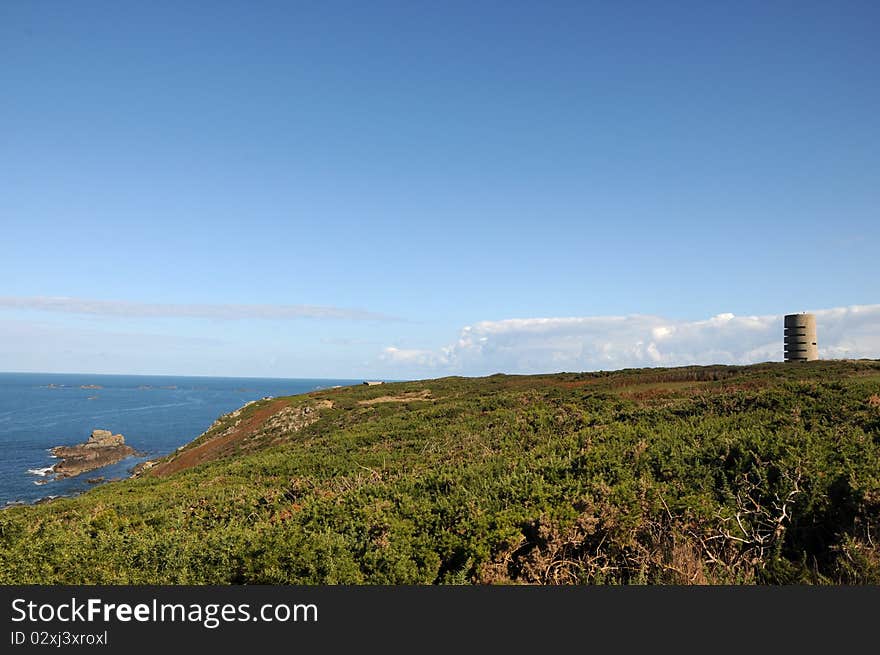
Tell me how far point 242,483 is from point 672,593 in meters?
16.0

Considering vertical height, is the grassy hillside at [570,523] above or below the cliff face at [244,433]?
above

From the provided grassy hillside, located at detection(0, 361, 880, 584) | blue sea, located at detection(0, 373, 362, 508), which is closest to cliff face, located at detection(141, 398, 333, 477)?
blue sea, located at detection(0, 373, 362, 508)

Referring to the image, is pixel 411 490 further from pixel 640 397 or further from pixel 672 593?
pixel 640 397

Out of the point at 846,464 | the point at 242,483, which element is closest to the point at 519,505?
the point at 846,464

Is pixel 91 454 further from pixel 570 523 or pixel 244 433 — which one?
pixel 570 523

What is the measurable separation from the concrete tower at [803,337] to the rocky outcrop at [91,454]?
2920 inches

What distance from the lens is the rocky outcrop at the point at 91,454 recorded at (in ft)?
183

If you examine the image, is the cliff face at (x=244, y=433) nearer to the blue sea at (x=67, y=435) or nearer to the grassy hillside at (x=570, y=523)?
the blue sea at (x=67, y=435)

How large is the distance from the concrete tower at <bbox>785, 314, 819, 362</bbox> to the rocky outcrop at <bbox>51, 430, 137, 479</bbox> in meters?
74.2

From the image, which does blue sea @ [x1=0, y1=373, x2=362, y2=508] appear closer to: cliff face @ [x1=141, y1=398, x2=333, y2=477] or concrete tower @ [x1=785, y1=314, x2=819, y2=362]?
cliff face @ [x1=141, y1=398, x2=333, y2=477]

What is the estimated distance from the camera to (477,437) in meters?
18.5

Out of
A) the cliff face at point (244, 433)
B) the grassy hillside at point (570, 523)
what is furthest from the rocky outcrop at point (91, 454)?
the grassy hillside at point (570, 523)

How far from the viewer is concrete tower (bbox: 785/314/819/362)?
39625 millimetres

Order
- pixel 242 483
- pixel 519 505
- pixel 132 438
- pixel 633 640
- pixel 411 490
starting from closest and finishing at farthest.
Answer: pixel 633 640 → pixel 519 505 → pixel 411 490 → pixel 242 483 → pixel 132 438
